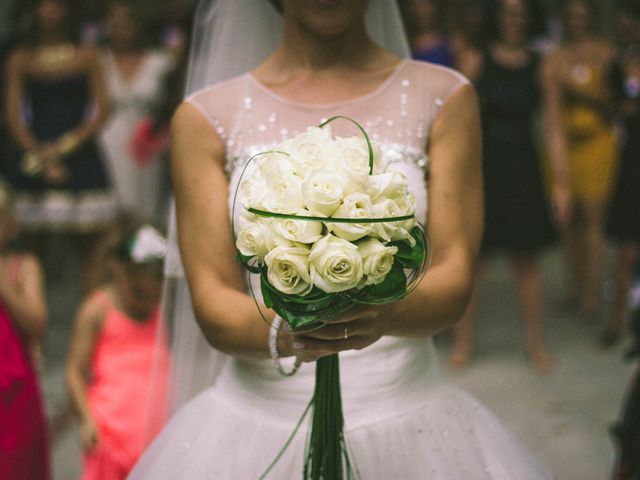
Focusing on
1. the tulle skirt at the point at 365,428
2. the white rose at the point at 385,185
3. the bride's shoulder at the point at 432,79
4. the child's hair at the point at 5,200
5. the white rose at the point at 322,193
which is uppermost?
the white rose at the point at 322,193

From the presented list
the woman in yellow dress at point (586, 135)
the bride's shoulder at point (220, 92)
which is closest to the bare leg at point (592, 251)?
the woman in yellow dress at point (586, 135)

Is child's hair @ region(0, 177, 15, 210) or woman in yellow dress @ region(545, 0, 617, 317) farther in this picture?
woman in yellow dress @ region(545, 0, 617, 317)

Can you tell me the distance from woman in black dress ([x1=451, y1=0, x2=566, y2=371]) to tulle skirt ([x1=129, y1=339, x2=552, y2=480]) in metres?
3.41

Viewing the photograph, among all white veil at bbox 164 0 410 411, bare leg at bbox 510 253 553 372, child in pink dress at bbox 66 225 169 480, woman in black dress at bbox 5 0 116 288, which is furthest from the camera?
woman in black dress at bbox 5 0 116 288

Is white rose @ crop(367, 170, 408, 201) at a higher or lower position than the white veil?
higher

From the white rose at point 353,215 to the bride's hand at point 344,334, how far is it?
6.4 inches

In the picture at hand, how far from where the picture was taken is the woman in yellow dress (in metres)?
6.30

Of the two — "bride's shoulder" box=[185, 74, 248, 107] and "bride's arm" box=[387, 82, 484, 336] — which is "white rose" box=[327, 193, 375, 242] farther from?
"bride's shoulder" box=[185, 74, 248, 107]

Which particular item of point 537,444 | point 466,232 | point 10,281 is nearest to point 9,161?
point 10,281

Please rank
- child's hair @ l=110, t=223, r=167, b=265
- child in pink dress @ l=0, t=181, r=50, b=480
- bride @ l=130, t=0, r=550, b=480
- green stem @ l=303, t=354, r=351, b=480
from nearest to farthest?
green stem @ l=303, t=354, r=351, b=480 < bride @ l=130, t=0, r=550, b=480 < child in pink dress @ l=0, t=181, r=50, b=480 < child's hair @ l=110, t=223, r=167, b=265

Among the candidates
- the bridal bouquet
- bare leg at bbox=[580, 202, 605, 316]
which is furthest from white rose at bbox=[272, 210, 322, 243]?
bare leg at bbox=[580, 202, 605, 316]

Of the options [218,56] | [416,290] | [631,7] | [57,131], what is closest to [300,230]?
[416,290]

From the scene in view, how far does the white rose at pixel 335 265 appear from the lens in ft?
Result: 5.17

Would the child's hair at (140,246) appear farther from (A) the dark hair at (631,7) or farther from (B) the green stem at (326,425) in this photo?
(A) the dark hair at (631,7)
